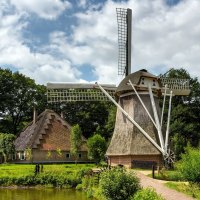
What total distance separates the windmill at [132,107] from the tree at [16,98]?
2774cm

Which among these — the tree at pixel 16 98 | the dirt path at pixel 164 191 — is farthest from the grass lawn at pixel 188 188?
the tree at pixel 16 98

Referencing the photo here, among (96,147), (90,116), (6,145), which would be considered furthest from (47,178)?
(90,116)

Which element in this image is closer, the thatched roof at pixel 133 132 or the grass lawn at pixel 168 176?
the grass lawn at pixel 168 176

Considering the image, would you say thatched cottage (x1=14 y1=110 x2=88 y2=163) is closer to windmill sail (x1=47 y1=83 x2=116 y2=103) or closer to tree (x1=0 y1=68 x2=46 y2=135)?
windmill sail (x1=47 y1=83 x2=116 y2=103)

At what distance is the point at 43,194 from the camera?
2581cm

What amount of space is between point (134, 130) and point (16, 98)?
34.9 metres

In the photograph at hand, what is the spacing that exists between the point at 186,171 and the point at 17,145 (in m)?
30.2

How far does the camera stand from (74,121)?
211 feet

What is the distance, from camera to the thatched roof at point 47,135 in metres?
44.2

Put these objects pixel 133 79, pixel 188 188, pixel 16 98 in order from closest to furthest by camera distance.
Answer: pixel 188 188 < pixel 133 79 < pixel 16 98

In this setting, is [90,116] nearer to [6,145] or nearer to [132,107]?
[6,145]

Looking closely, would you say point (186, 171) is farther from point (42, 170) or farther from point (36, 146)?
point (36, 146)

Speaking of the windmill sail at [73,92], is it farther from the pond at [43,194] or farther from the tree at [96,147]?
the pond at [43,194]

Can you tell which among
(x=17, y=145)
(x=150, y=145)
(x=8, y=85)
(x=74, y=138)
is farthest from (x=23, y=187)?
(x=8, y=85)
